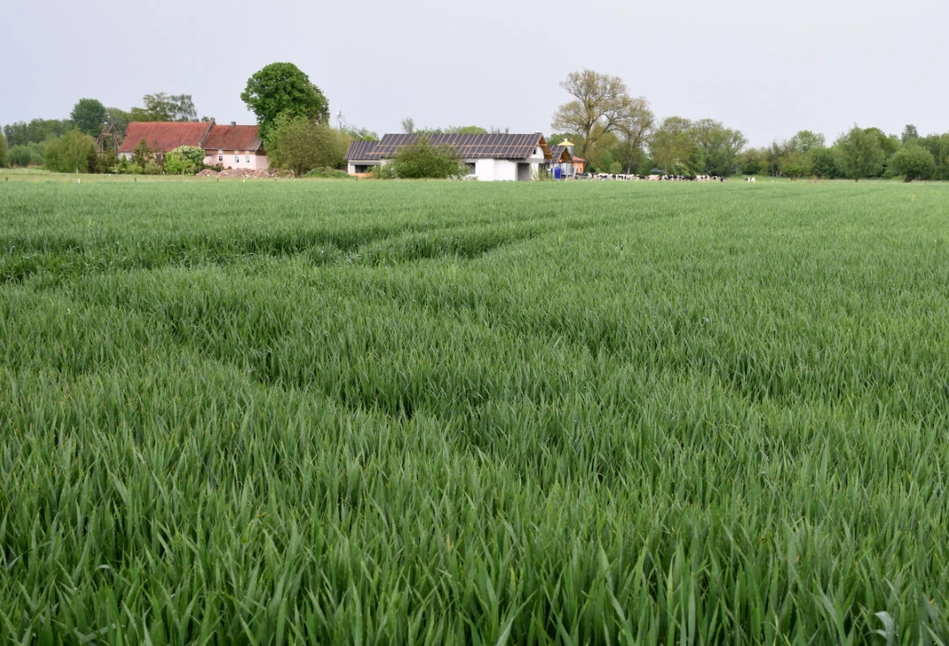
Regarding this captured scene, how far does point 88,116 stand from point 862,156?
127 metres

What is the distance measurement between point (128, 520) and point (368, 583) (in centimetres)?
53

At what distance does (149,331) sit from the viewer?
3.20 meters

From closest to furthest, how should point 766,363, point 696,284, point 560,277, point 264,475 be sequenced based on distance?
point 264,475
point 766,363
point 696,284
point 560,277

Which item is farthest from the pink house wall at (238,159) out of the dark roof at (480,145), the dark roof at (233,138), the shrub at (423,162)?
the shrub at (423,162)

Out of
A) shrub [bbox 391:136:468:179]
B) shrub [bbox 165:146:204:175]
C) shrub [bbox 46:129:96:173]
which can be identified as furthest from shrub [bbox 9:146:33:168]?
shrub [bbox 391:136:468:179]

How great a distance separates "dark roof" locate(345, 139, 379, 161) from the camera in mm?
73481

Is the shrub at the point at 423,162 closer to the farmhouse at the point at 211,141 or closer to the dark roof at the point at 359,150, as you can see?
the dark roof at the point at 359,150

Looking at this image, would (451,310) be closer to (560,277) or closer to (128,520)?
(560,277)

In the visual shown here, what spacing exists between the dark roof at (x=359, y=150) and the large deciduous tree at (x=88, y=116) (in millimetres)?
→ 72180

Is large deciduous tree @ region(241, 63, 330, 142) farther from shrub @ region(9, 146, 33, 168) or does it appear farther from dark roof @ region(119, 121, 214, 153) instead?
shrub @ region(9, 146, 33, 168)

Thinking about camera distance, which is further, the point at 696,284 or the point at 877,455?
the point at 696,284

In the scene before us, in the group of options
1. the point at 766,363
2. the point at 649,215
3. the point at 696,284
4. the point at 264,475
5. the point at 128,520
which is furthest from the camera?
the point at 649,215

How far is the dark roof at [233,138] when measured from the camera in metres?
82.6

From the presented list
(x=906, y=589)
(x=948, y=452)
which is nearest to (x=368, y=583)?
(x=906, y=589)
